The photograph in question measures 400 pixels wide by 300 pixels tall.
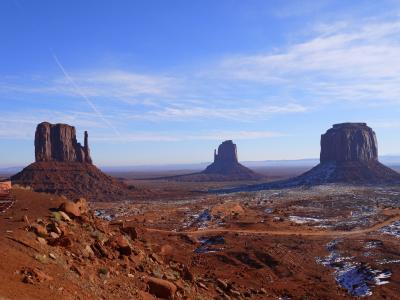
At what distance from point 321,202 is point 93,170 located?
54541 mm

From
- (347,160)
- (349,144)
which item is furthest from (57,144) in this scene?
(349,144)

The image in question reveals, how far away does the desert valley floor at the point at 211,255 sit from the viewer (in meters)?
13.3

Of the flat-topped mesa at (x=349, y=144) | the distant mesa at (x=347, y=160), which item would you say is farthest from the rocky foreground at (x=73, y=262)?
the flat-topped mesa at (x=349, y=144)

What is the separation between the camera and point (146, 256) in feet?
61.4

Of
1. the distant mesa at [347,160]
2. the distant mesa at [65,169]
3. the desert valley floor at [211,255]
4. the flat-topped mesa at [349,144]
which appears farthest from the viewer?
the flat-topped mesa at [349,144]

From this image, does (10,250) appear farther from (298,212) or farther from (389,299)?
(298,212)

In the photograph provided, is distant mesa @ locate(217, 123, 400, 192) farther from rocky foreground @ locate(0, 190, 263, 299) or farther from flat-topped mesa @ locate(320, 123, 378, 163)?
rocky foreground @ locate(0, 190, 263, 299)

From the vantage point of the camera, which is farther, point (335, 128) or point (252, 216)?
point (335, 128)

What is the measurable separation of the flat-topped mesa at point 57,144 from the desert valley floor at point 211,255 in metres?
46.5

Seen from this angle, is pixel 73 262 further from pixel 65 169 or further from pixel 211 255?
pixel 65 169

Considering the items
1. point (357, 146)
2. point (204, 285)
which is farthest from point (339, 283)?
point (357, 146)

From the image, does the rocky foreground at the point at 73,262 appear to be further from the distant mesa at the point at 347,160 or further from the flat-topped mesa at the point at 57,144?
the distant mesa at the point at 347,160

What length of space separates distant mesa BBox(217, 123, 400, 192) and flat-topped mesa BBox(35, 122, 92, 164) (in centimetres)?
4101

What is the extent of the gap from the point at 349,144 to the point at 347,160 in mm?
4417
